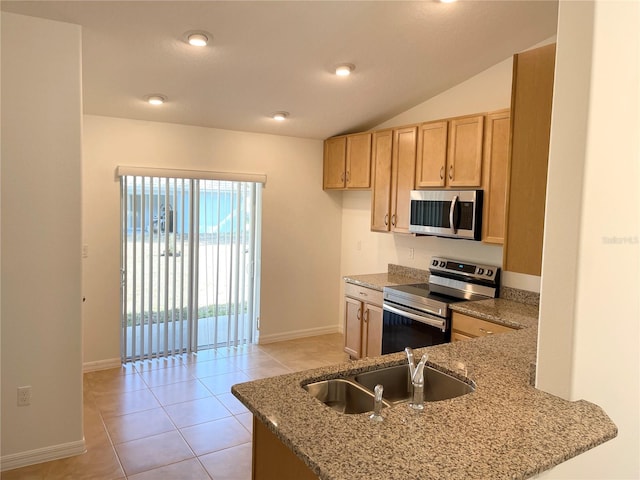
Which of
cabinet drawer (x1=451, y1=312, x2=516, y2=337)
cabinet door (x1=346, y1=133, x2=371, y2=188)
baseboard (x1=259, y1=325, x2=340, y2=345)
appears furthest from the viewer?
baseboard (x1=259, y1=325, x2=340, y2=345)

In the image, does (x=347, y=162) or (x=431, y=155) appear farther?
(x=347, y=162)

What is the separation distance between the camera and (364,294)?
4.68 metres

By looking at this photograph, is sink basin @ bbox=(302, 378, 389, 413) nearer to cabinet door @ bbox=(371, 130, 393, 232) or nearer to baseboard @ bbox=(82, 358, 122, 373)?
cabinet door @ bbox=(371, 130, 393, 232)

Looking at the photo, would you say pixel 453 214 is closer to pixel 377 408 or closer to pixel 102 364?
pixel 377 408

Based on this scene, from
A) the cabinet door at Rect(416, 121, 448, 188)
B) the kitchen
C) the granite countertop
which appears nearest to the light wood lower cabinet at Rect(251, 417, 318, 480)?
the granite countertop

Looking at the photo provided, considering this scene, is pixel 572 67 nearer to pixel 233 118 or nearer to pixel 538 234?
pixel 538 234

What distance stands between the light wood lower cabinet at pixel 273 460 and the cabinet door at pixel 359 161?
3.50 metres

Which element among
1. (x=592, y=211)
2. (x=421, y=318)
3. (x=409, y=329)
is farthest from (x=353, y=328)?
(x=592, y=211)

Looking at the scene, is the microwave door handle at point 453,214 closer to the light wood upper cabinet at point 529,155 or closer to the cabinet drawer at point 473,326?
the cabinet drawer at point 473,326

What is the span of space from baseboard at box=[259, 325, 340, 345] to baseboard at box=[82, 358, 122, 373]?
1533 mm

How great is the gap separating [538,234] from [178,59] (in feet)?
8.69

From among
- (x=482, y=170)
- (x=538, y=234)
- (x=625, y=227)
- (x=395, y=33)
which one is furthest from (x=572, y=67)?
(x=482, y=170)

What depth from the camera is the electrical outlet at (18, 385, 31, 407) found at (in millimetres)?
2824

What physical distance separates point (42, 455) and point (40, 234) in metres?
1.34
